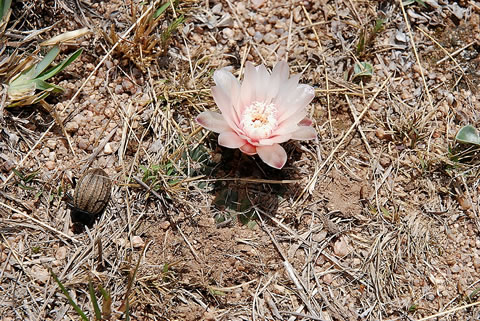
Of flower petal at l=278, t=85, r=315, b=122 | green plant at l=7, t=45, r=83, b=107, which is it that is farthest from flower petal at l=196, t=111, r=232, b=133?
green plant at l=7, t=45, r=83, b=107

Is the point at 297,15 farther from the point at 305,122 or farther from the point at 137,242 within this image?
the point at 137,242

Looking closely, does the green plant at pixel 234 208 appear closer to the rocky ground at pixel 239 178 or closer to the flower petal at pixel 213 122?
the rocky ground at pixel 239 178

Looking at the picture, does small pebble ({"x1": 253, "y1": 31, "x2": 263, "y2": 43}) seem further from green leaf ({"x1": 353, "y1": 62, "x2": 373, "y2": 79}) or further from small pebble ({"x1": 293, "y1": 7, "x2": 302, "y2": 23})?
green leaf ({"x1": 353, "y1": 62, "x2": 373, "y2": 79})

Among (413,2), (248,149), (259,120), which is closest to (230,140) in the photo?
(248,149)

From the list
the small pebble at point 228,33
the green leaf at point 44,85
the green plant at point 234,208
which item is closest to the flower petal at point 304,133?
the green plant at point 234,208

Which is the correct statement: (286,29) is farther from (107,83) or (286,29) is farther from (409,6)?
(107,83)
